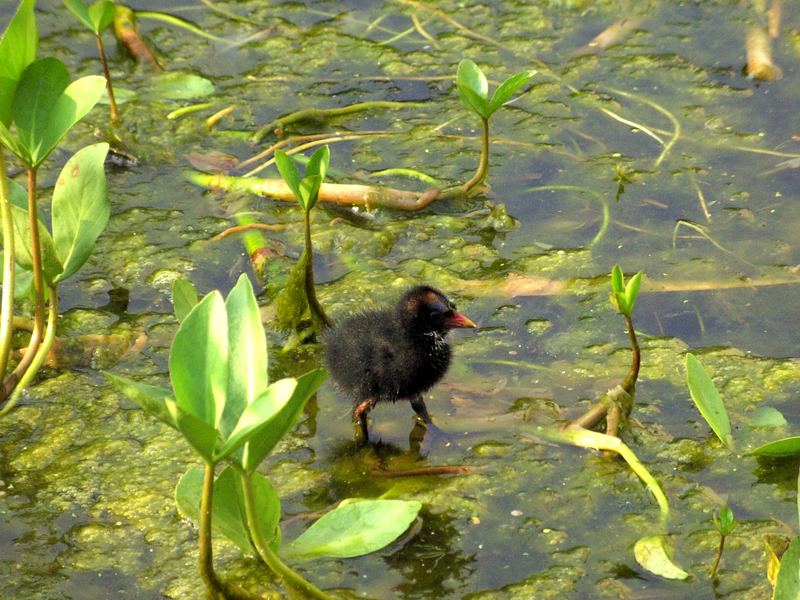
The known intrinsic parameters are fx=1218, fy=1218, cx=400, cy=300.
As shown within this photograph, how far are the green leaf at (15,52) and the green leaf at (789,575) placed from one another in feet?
8.91

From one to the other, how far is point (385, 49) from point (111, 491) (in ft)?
10.8

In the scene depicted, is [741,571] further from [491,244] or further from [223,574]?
[491,244]

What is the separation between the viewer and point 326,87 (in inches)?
249

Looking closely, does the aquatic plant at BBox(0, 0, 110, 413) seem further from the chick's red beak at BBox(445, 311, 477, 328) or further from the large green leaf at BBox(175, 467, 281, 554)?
the chick's red beak at BBox(445, 311, 477, 328)

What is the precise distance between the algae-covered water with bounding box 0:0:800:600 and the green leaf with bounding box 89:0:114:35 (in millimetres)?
484

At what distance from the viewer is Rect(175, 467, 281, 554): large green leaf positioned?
332 cm

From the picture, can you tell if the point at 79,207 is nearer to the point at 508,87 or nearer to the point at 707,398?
the point at 508,87

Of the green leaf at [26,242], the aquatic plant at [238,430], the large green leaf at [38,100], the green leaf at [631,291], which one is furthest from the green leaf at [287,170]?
the green leaf at [631,291]

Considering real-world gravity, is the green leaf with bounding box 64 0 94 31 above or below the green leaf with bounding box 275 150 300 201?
above

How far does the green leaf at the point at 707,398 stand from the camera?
3785 mm

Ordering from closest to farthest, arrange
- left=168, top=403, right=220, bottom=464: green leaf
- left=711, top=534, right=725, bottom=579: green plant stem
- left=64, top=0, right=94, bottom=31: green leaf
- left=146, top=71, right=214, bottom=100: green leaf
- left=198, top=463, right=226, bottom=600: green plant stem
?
1. left=168, top=403, right=220, bottom=464: green leaf
2. left=198, top=463, right=226, bottom=600: green plant stem
3. left=711, top=534, right=725, bottom=579: green plant stem
4. left=64, top=0, right=94, bottom=31: green leaf
5. left=146, top=71, right=214, bottom=100: green leaf

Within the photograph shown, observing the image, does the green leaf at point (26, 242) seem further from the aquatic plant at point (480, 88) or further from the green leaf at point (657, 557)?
the green leaf at point (657, 557)

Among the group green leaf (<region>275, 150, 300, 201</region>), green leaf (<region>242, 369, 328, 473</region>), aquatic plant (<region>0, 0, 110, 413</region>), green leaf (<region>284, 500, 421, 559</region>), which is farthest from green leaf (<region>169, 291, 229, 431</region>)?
green leaf (<region>275, 150, 300, 201</region>)

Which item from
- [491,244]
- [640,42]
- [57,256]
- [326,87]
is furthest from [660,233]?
[57,256]
